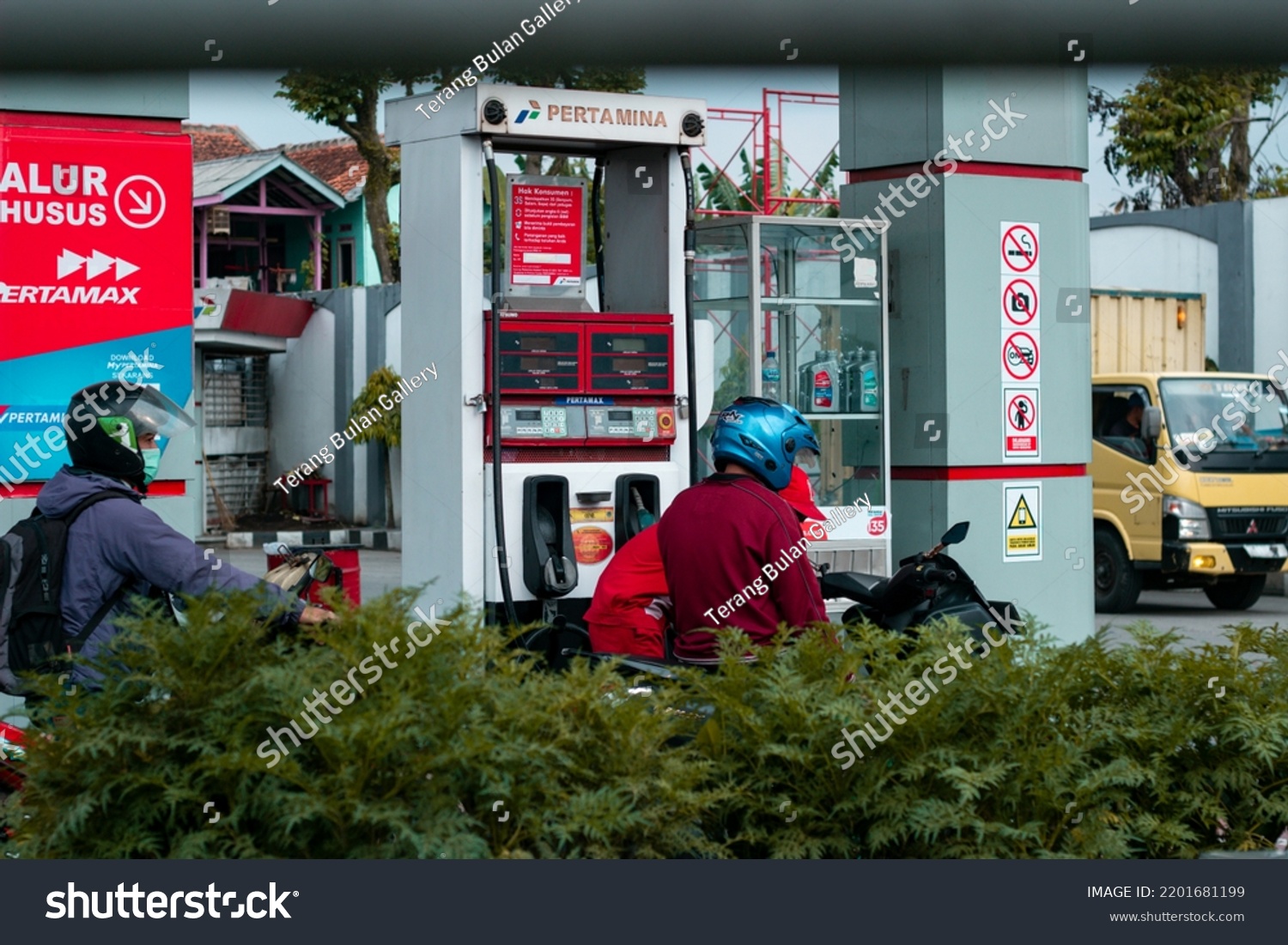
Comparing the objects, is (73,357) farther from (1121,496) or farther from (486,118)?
(1121,496)

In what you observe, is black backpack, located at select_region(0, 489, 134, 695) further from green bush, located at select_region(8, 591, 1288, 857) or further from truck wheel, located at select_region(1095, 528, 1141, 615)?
truck wheel, located at select_region(1095, 528, 1141, 615)

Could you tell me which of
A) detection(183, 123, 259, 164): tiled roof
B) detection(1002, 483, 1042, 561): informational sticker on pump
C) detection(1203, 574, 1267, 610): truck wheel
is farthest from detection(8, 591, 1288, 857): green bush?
detection(183, 123, 259, 164): tiled roof

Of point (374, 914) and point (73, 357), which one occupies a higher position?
point (73, 357)

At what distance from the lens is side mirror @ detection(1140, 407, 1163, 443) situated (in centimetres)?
1294

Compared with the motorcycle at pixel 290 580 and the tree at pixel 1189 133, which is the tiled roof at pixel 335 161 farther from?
the motorcycle at pixel 290 580

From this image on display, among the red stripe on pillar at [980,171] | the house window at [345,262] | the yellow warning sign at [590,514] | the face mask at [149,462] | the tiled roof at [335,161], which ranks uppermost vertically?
the tiled roof at [335,161]

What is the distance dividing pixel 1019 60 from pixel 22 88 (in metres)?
4.06

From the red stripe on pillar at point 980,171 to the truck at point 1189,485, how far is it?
527cm

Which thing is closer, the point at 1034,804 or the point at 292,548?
the point at 1034,804

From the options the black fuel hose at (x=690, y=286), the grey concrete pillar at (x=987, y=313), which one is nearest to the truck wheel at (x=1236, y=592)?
the grey concrete pillar at (x=987, y=313)

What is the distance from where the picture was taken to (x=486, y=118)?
6.25 m

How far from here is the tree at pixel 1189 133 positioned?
23359mm

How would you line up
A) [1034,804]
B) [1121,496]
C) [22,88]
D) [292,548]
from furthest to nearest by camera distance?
[1121,496]
[22,88]
[292,548]
[1034,804]

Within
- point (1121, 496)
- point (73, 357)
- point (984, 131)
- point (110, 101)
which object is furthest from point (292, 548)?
point (1121, 496)
